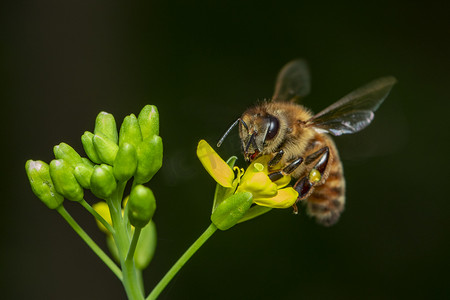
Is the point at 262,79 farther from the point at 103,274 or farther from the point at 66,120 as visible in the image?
the point at 103,274

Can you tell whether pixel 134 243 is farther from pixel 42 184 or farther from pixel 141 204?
pixel 42 184

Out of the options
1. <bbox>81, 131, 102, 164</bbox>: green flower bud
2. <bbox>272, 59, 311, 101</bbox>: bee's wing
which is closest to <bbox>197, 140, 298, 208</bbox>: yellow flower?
<bbox>81, 131, 102, 164</bbox>: green flower bud

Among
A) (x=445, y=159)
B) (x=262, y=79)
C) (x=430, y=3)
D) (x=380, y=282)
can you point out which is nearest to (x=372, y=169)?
(x=445, y=159)

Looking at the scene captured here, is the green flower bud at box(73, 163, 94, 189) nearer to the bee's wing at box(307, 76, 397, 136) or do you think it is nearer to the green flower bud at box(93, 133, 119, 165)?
the green flower bud at box(93, 133, 119, 165)

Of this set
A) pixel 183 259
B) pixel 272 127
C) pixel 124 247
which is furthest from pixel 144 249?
pixel 272 127

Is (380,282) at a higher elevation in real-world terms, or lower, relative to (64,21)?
lower

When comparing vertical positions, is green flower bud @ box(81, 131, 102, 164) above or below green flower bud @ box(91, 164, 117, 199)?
above
